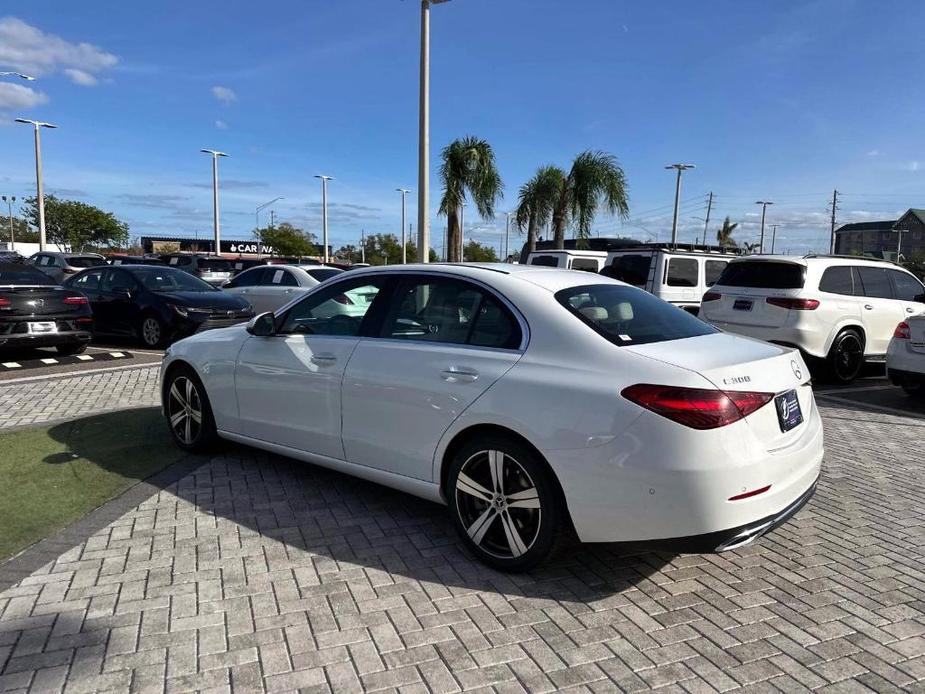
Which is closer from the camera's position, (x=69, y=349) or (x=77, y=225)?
(x=69, y=349)

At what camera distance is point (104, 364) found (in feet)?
32.3

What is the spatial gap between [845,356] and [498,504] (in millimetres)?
7925

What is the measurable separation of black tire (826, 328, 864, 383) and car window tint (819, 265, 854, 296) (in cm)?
56

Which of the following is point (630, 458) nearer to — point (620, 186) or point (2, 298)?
point (2, 298)

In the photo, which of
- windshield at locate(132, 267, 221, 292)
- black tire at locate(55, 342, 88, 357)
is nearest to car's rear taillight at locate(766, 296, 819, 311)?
windshield at locate(132, 267, 221, 292)

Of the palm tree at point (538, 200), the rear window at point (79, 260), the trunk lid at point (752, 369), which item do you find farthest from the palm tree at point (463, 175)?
the trunk lid at point (752, 369)

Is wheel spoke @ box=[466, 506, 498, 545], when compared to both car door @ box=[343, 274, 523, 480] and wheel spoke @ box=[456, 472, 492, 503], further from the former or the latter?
car door @ box=[343, 274, 523, 480]

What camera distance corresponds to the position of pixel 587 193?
26.0 metres

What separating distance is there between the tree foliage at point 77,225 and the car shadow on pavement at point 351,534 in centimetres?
6650

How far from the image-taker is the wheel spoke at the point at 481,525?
3500 millimetres

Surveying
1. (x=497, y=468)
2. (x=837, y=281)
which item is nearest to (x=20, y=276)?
(x=497, y=468)

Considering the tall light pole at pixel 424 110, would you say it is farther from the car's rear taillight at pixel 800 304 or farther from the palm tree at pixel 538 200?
the palm tree at pixel 538 200

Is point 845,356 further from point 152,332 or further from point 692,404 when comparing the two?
point 152,332

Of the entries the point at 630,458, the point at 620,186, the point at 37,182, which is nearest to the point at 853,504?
the point at 630,458
